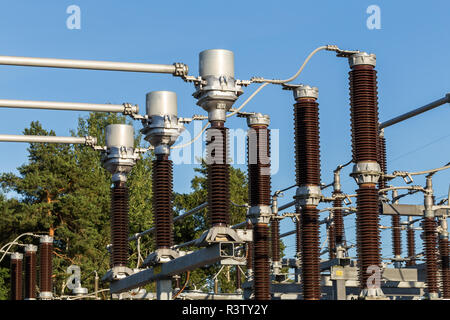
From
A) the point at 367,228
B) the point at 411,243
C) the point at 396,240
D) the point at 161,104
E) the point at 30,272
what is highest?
the point at 161,104

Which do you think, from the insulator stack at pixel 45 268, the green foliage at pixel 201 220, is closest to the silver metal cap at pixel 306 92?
the insulator stack at pixel 45 268

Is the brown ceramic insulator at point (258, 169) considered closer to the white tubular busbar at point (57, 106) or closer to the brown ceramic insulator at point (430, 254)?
the brown ceramic insulator at point (430, 254)

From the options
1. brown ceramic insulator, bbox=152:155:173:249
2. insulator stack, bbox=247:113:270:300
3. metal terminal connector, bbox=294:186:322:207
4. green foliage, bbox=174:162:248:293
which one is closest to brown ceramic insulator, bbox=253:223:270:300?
insulator stack, bbox=247:113:270:300

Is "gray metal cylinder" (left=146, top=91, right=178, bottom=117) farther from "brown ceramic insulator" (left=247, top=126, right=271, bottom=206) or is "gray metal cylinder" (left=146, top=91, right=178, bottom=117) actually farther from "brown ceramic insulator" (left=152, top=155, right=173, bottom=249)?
"brown ceramic insulator" (left=247, top=126, right=271, bottom=206)

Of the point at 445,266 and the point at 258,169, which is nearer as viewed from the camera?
the point at 258,169

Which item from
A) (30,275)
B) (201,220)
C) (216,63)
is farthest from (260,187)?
(201,220)

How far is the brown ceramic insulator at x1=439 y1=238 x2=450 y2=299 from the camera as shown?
101 feet

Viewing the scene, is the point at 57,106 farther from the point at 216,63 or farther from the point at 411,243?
the point at 411,243

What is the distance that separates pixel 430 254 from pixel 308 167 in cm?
582

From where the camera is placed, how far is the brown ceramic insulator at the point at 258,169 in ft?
99.9

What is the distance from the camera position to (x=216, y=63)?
765 inches

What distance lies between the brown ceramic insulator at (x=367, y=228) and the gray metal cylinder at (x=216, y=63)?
477 cm

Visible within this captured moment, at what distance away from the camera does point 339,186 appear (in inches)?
1293
